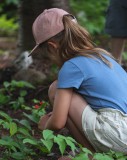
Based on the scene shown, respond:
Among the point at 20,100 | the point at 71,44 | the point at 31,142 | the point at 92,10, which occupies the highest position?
the point at 71,44

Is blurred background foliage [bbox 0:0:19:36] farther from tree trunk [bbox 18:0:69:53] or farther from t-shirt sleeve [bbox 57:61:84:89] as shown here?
t-shirt sleeve [bbox 57:61:84:89]

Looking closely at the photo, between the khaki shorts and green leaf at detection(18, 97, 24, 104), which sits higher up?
the khaki shorts

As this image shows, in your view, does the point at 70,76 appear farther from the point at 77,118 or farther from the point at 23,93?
the point at 23,93

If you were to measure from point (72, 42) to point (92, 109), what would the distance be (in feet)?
1.50

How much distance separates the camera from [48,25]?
126 inches

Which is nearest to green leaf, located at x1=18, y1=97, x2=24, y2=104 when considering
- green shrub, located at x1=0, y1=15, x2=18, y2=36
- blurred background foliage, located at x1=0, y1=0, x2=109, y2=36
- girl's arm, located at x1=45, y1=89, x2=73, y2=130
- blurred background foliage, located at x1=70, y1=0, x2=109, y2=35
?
girl's arm, located at x1=45, y1=89, x2=73, y2=130

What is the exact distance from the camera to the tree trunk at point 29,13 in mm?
5293

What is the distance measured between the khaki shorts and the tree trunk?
2.36 m

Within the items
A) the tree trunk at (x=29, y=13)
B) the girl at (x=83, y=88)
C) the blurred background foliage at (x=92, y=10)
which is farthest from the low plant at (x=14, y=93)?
the blurred background foliage at (x=92, y=10)

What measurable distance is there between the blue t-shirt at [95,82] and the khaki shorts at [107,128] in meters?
0.05

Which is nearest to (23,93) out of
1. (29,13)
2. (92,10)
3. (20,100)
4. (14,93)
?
(20,100)

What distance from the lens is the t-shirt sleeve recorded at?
3.07 metres

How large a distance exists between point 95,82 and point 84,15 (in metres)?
6.51

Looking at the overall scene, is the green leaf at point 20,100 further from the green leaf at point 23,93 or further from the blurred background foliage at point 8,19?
the blurred background foliage at point 8,19
